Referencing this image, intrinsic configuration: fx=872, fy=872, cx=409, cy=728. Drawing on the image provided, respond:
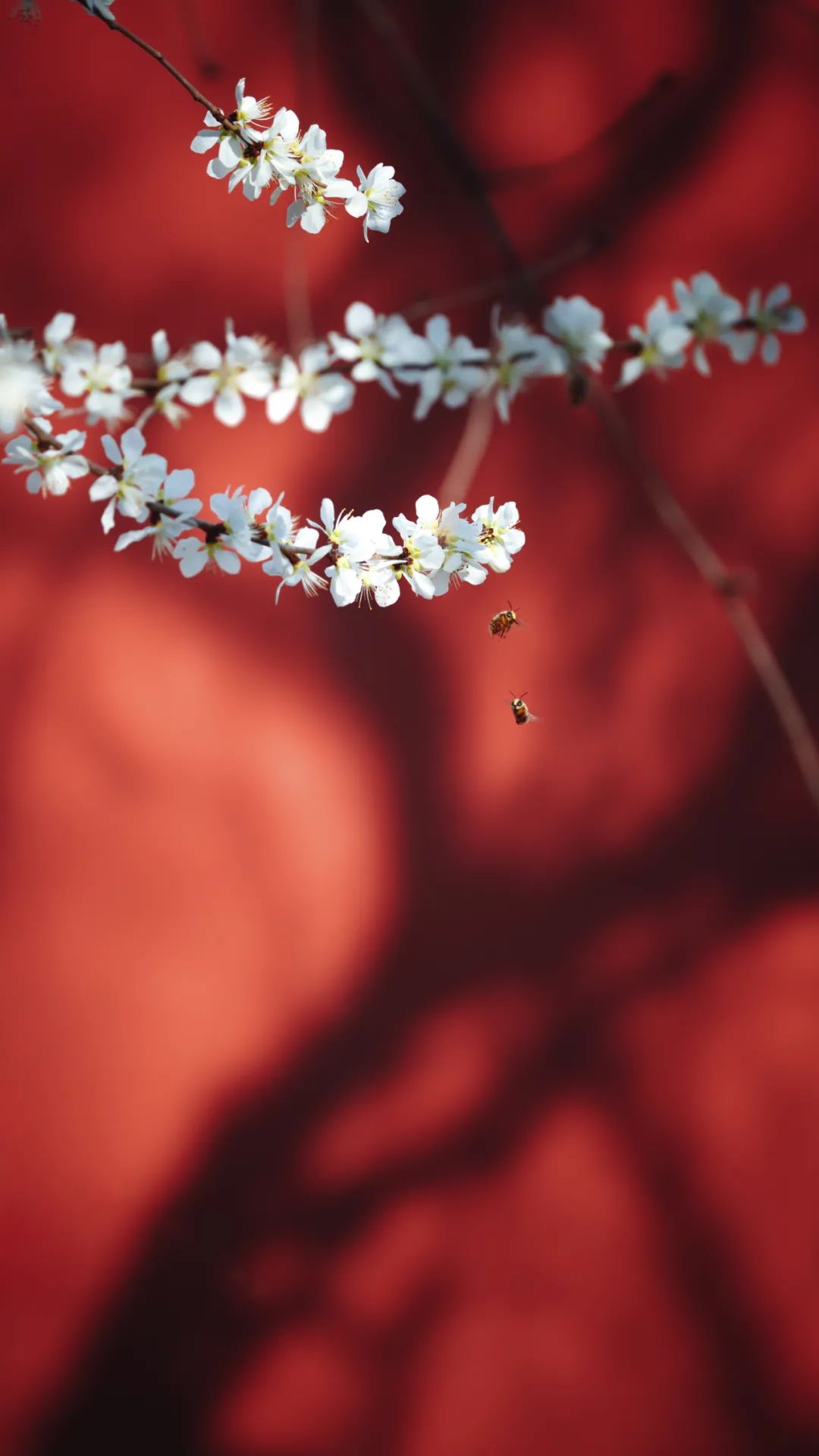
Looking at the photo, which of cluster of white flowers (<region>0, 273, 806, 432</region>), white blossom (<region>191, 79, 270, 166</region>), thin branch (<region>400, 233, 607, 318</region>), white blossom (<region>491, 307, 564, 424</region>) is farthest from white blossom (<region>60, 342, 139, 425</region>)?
thin branch (<region>400, 233, 607, 318</region>)

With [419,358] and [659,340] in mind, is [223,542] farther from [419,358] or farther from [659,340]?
[659,340]

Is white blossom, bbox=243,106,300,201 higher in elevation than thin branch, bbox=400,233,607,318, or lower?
lower

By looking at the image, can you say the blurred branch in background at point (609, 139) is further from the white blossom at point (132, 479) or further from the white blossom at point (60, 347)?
the white blossom at point (132, 479)

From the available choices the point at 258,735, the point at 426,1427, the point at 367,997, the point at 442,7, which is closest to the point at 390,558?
the point at 258,735

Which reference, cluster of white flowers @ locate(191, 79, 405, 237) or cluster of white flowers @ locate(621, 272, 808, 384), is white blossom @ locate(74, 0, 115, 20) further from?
cluster of white flowers @ locate(621, 272, 808, 384)

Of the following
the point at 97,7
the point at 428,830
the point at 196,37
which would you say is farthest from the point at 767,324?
the point at 196,37

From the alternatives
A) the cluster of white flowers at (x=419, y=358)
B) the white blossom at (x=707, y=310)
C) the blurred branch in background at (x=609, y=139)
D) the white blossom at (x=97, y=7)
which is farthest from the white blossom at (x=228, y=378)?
the blurred branch in background at (x=609, y=139)
